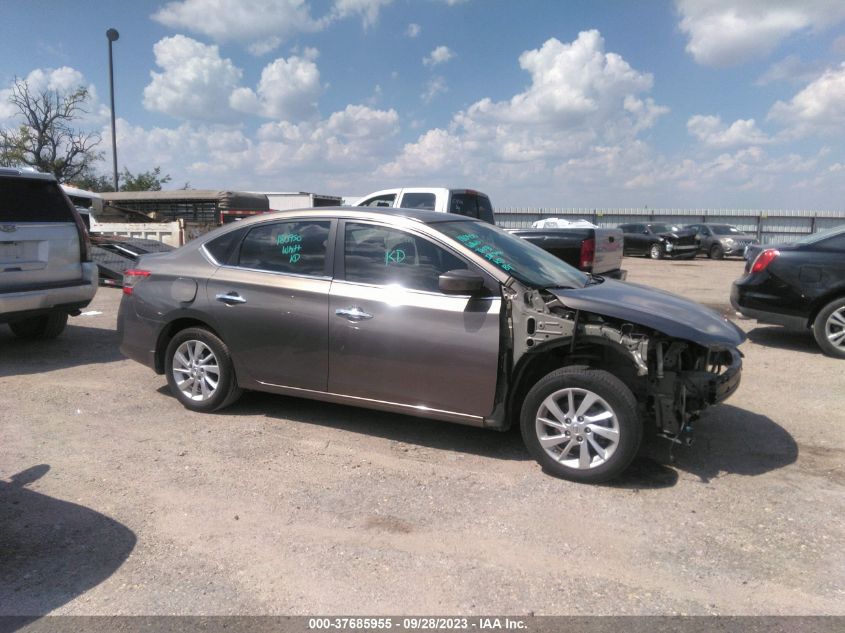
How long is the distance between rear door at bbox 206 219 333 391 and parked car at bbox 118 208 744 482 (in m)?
0.01

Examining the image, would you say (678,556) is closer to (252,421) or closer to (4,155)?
(252,421)

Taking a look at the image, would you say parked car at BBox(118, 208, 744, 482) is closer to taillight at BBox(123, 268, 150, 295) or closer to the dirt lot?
taillight at BBox(123, 268, 150, 295)

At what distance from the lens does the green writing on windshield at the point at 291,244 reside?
4855 mm

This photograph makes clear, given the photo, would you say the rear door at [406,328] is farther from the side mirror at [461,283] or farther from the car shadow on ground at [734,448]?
the car shadow on ground at [734,448]

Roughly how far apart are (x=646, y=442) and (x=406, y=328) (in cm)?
201

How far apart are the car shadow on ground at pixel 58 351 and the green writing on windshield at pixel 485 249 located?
13.0 ft

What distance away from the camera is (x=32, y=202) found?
22.5ft

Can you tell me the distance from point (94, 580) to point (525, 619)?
199 cm

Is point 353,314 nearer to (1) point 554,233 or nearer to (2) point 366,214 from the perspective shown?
(2) point 366,214

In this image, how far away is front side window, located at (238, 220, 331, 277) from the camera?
4.77 meters

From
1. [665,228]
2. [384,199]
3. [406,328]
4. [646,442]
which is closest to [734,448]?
[646,442]

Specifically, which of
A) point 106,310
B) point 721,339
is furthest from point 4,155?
point 721,339

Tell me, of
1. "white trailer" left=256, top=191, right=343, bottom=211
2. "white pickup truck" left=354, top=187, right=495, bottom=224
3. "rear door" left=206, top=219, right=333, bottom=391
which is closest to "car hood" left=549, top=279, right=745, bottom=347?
"rear door" left=206, top=219, right=333, bottom=391

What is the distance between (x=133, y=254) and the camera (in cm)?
1253
